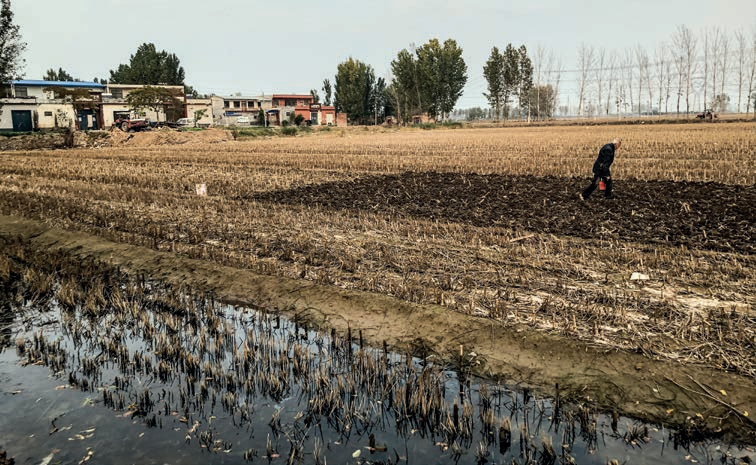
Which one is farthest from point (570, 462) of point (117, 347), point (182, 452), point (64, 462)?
point (117, 347)

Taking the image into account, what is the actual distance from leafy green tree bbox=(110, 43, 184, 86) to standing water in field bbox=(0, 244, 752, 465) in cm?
11496

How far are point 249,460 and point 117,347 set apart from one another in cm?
285

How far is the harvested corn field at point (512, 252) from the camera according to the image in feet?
18.0

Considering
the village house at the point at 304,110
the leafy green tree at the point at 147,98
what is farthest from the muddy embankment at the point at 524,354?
the village house at the point at 304,110

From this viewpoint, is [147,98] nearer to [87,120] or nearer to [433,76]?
[87,120]

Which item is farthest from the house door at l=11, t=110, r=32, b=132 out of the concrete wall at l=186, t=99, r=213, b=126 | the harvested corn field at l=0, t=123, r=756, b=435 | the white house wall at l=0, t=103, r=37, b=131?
the harvested corn field at l=0, t=123, r=756, b=435

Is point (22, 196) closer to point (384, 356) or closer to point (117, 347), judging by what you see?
point (117, 347)

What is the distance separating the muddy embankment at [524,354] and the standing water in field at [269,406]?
7.4 inches

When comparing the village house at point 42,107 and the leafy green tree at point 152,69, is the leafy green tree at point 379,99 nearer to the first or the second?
the leafy green tree at point 152,69

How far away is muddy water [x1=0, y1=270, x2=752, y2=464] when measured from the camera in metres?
4.29

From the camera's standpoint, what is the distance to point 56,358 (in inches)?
238

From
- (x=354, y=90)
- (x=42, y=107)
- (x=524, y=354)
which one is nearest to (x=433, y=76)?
(x=354, y=90)

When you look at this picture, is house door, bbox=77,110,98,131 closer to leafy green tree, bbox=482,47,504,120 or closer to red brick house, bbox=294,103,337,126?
red brick house, bbox=294,103,337,126

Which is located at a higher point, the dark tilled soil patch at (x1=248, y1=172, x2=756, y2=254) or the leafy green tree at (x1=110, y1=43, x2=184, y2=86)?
the leafy green tree at (x1=110, y1=43, x2=184, y2=86)
